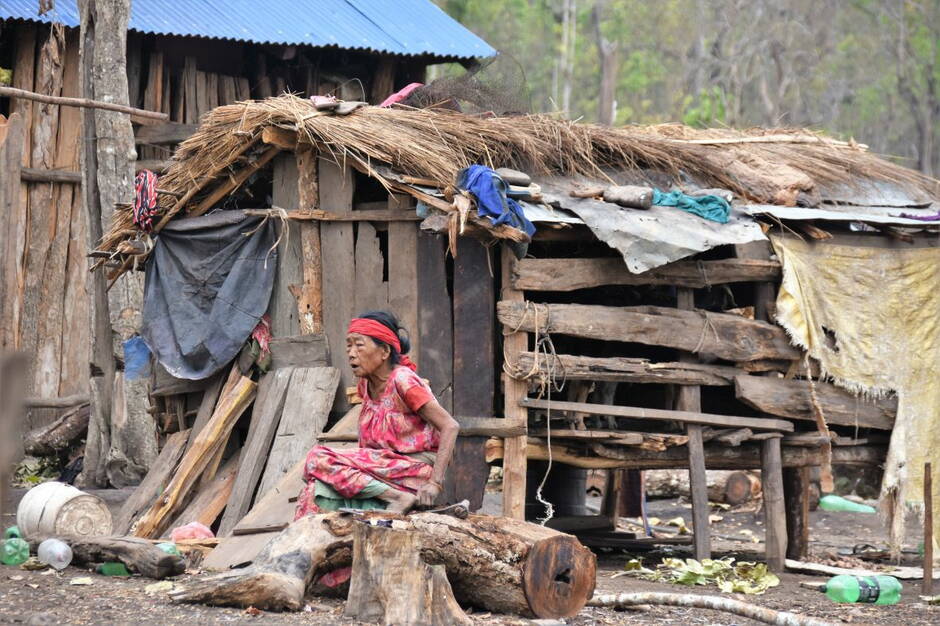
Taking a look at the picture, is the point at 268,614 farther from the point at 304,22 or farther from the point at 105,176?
the point at 304,22

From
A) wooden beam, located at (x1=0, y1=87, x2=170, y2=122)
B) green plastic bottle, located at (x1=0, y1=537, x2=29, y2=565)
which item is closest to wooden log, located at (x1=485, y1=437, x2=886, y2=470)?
green plastic bottle, located at (x1=0, y1=537, x2=29, y2=565)

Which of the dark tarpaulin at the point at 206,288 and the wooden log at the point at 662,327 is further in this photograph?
the dark tarpaulin at the point at 206,288

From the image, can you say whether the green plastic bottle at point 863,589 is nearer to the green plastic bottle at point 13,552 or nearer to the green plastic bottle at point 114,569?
the green plastic bottle at point 114,569

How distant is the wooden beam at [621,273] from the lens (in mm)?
8609

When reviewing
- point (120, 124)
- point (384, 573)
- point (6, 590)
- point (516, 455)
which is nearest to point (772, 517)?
point (516, 455)

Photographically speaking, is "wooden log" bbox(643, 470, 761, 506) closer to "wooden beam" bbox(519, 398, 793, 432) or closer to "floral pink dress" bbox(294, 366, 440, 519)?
"wooden beam" bbox(519, 398, 793, 432)

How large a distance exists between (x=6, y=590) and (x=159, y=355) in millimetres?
3619

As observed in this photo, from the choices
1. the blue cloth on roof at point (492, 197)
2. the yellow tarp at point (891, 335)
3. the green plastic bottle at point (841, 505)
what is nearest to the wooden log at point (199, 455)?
the blue cloth on roof at point (492, 197)

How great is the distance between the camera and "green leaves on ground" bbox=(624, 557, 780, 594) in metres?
8.24

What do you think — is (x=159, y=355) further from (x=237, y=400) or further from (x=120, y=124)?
(x=120, y=124)

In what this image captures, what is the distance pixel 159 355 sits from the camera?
981cm

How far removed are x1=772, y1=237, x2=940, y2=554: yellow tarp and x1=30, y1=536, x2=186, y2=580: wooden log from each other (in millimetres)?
5137

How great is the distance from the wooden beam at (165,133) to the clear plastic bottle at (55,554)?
22.9 ft

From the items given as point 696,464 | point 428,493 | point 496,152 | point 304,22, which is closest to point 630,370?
A: point 696,464
